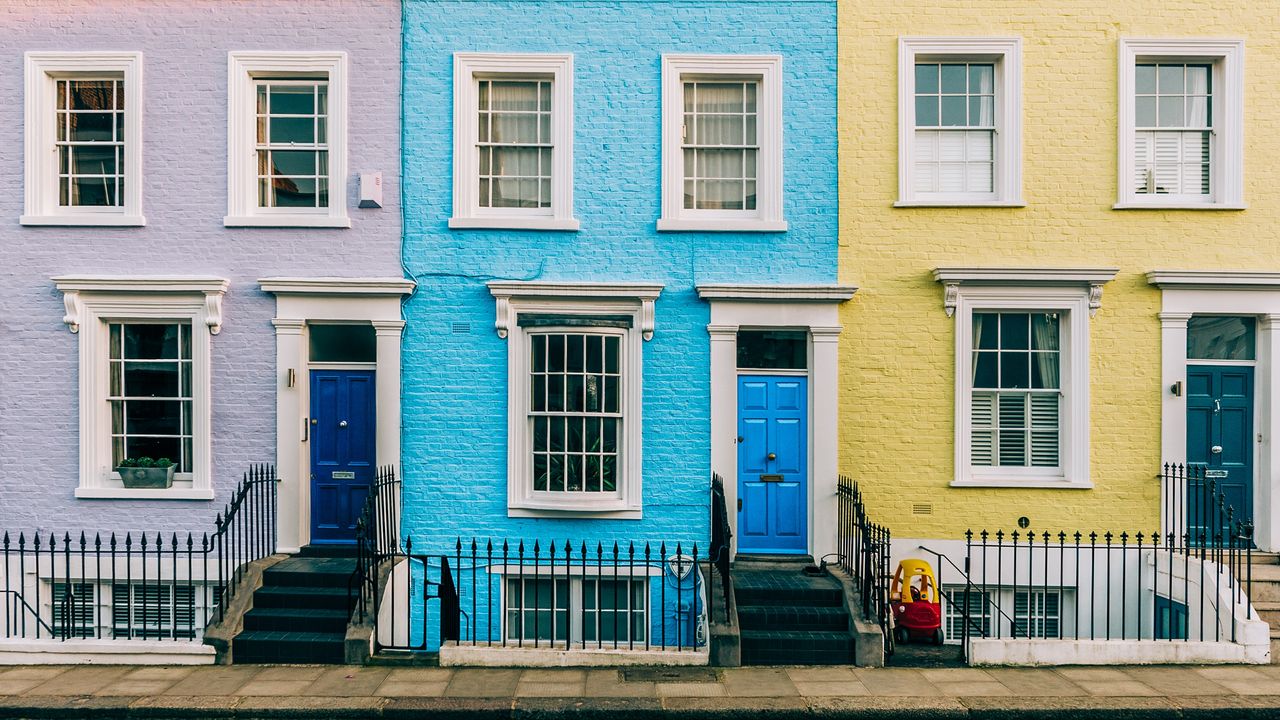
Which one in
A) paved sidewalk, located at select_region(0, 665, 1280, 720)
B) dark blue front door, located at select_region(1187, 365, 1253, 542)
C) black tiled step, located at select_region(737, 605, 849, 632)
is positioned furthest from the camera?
dark blue front door, located at select_region(1187, 365, 1253, 542)

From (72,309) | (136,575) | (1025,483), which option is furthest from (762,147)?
(136,575)

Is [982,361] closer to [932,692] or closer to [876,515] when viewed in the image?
[876,515]

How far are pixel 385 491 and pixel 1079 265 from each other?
8118 millimetres

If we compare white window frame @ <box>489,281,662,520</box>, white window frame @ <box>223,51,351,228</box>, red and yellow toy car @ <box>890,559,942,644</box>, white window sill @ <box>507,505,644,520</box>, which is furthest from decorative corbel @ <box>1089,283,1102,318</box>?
white window frame @ <box>223,51,351,228</box>

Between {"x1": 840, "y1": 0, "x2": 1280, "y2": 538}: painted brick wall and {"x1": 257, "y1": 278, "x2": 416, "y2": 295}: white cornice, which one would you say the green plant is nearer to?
{"x1": 257, "y1": 278, "x2": 416, "y2": 295}: white cornice

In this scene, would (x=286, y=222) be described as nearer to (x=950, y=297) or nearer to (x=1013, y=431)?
(x=950, y=297)

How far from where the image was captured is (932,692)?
719 centimetres

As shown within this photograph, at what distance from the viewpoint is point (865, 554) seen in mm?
8195

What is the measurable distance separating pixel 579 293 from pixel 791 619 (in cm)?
411

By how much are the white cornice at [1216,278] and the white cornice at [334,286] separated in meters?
8.37

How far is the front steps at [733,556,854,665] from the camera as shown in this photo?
7.99 m

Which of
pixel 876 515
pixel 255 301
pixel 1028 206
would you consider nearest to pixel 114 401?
pixel 255 301

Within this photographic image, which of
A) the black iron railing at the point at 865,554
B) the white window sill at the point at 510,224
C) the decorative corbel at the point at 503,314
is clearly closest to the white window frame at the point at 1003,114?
the black iron railing at the point at 865,554

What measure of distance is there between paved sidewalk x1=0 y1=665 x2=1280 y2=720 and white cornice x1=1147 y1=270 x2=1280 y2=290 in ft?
13.2
